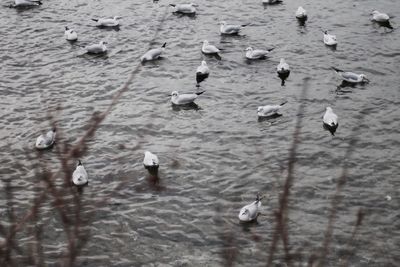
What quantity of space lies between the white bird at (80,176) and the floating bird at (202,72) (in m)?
7.30

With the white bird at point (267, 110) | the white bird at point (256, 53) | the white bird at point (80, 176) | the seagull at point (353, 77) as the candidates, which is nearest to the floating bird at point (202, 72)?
the white bird at point (256, 53)

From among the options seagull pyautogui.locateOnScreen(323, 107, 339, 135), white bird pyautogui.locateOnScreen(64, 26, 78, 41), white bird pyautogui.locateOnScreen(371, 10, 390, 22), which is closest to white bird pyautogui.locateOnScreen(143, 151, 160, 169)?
seagull pyautogui.locateOnScreen(323, 107, 339, 135)

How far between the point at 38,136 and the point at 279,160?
8424 millimetres

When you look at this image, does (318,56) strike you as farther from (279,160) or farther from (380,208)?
(380,208)

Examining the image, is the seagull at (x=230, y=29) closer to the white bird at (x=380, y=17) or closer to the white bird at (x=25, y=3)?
the white bird at (x=380, y=17)

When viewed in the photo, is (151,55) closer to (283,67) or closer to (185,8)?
(185,8)

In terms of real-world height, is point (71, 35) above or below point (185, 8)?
below

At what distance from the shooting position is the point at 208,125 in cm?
1953

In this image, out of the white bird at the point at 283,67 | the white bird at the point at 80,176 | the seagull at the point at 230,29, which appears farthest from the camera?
the seagull at the point at 230,29

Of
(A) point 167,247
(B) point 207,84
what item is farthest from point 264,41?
(A) point 167,247

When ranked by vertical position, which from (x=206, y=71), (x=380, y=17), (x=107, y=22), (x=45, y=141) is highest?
(x=380, y=17)

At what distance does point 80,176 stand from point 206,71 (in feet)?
26.0

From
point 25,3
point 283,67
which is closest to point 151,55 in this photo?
point 283,67

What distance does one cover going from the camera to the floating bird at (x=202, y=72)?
73.0ft
